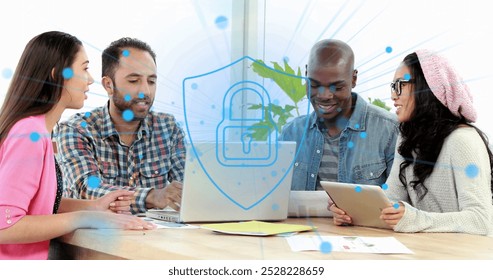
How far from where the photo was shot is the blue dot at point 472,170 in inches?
71.4

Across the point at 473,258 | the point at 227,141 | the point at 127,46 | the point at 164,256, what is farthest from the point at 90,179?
the point at 473,258

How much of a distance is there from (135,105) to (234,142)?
2.50 ft

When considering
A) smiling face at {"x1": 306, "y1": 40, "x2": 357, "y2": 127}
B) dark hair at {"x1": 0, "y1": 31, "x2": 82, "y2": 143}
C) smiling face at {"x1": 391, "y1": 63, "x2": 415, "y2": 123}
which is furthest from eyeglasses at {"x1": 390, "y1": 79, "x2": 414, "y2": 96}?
dark hair at {"x1": 0, "y1": 31, "x2": 82, "y2": 143}

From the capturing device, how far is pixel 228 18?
8.33 feet

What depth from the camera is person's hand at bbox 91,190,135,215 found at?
1907 mm

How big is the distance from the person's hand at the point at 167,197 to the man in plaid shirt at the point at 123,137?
148 mm

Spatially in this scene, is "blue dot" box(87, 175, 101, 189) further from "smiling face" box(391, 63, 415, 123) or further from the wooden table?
"smiling face" box(391, 63, 415, 123)

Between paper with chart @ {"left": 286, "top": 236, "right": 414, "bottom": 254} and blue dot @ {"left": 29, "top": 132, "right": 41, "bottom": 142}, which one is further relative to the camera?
blue dot @ {"left": 29, "top": 132, "right": 41, "bottom": 142}

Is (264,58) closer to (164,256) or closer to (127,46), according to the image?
(127,46)

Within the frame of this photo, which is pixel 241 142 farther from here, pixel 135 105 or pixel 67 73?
pixel 135 105

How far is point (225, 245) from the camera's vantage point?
4.92 ft

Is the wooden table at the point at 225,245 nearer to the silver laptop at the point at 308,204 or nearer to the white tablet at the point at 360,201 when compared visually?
the white tablet at the point at 360,201

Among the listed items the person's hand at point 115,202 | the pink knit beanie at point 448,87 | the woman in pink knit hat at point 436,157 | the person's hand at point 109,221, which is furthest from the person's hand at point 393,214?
the person's hand at point 115,202

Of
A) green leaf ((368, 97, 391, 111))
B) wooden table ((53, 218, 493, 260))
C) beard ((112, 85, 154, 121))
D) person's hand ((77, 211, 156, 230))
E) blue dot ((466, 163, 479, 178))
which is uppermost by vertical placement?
green leaf ((368, 97, 391, 111))
